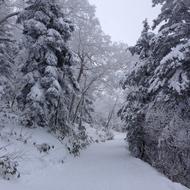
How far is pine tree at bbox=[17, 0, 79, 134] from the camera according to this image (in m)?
14.0

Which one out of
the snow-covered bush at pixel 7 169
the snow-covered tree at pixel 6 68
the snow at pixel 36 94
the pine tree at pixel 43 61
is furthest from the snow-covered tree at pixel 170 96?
the snow-covered tree at pixel 6 68

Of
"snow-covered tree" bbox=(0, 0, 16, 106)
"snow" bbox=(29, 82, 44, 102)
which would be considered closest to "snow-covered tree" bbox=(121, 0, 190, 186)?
"snow" bbox=(29, 82, 44, 102)

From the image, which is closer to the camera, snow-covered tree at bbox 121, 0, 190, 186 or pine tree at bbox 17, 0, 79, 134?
snow-covered tree at bbox 121, 0, 190, 186

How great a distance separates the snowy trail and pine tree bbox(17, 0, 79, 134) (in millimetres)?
2887

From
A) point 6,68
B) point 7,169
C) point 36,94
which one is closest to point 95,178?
point 7,169

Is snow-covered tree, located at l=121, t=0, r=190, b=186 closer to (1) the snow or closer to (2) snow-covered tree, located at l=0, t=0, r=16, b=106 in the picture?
(1) the snow

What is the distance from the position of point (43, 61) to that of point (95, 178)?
6744mm

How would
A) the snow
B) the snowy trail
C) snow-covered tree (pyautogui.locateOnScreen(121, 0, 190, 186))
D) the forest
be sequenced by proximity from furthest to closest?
the snow, snow-covered tree (pyautogui.locateOnScreen(121, 0, 190, 186)), the forest, the snowy trail

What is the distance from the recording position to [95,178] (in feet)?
35.3

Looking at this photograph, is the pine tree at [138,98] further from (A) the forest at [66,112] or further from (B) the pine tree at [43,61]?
(B) the pine tree at [43,61]

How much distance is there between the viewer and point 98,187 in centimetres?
941

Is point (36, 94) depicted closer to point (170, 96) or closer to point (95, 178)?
point (95, 178)

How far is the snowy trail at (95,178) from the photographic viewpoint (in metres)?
8.65

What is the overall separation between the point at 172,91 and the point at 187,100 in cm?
83
